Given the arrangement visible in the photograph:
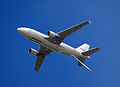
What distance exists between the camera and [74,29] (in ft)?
168

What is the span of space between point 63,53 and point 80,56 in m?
5.94

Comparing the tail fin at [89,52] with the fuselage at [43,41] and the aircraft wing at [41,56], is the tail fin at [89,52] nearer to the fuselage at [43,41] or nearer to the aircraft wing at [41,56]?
the fuselage at [43,41]

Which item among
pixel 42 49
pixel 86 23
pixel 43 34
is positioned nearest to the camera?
pixel 86 23

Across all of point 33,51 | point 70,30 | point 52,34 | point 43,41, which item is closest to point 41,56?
point 33,51

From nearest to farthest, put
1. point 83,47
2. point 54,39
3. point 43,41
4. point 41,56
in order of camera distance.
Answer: point 43,41 → point 54,39 → point 41,56 → point 83,47

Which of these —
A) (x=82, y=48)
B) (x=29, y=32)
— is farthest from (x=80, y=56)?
(x=29, y=32)

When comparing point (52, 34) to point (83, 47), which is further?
point (83, 47)

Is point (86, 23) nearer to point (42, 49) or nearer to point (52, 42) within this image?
point (52, 42)

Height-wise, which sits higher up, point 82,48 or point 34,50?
point 82,48

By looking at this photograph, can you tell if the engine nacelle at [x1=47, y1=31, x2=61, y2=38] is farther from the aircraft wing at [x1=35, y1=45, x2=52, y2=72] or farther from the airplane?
the aircraft wing at [x1=35, y1=45, x2=52, y2=72]

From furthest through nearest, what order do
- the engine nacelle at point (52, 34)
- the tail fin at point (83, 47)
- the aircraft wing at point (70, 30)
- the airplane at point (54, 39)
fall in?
1. the tail fin at point (83, 47)
2. the engine nacelle at point (52, 34)
3. the airplane at point (54, 39)
4. the aircraft wing at point (70, 30)

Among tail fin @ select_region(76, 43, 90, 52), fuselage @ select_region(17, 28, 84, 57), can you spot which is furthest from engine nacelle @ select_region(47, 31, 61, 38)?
tail fin @ select_region(76, 43, 90, 52)

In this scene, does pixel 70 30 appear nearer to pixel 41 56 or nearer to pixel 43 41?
pixel 43 41

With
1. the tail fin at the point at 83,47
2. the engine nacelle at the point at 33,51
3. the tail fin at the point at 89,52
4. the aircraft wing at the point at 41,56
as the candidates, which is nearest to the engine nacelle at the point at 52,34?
the aircraft wing at the point at 41,56
